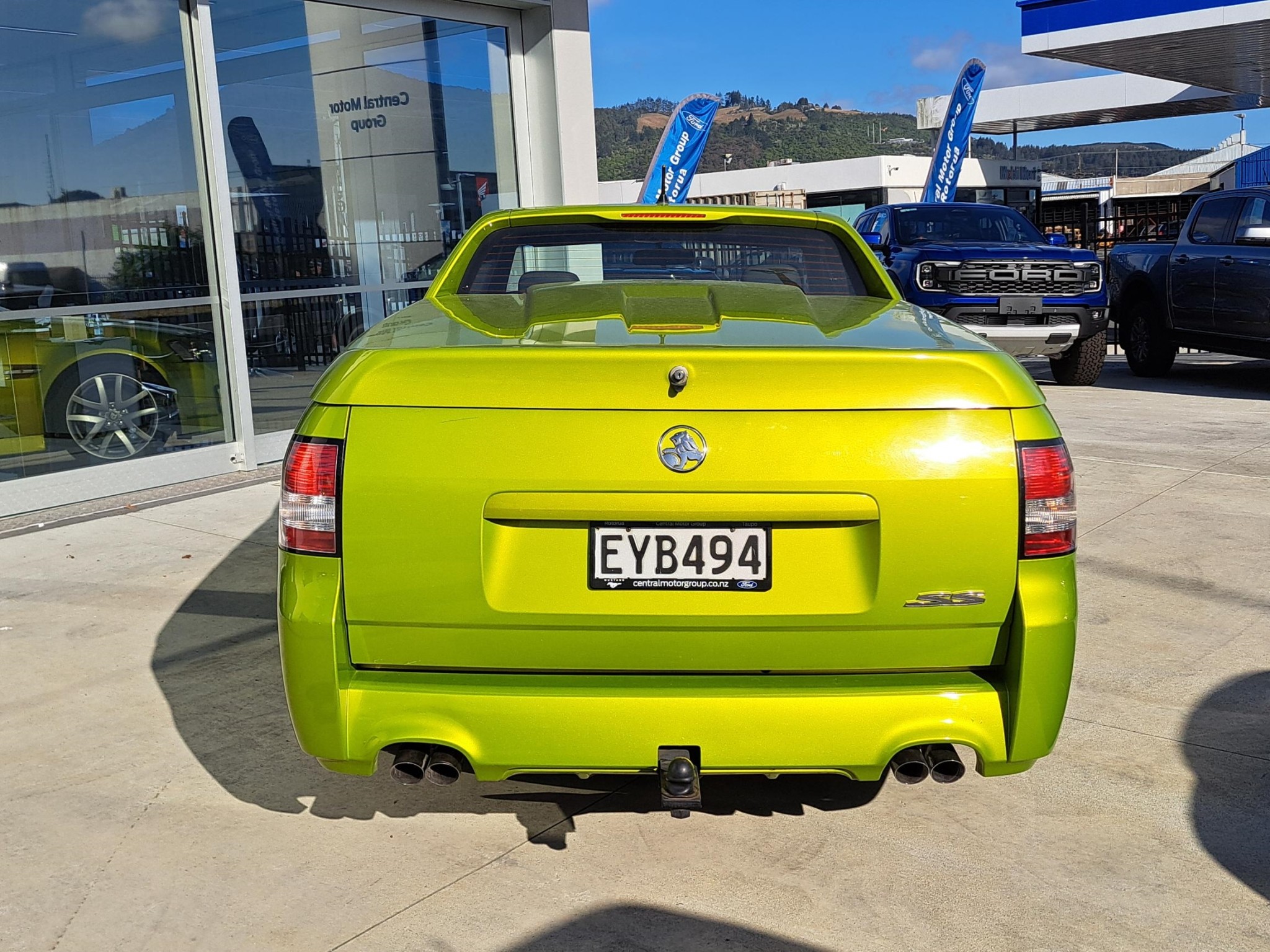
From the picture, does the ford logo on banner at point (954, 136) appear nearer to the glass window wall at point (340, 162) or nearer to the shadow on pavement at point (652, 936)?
the glass window wall at point (340, 162)

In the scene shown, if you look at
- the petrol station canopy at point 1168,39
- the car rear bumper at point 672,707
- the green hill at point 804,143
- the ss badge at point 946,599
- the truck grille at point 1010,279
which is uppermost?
the green hill at point 804,143

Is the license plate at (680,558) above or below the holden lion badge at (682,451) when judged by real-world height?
below

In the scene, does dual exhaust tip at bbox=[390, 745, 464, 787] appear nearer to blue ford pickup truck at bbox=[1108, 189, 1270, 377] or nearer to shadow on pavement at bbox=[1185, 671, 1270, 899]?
shadow on pavement at bbox=[1185, 671, 1270, 899]

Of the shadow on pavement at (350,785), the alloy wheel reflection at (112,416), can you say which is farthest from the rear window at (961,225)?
the shadow on pavement at (350,785)

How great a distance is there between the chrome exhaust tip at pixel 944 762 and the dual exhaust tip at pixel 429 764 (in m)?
0.98

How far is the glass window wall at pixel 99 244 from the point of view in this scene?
23.1 ft

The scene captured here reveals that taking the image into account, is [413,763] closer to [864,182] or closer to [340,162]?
[340,162]

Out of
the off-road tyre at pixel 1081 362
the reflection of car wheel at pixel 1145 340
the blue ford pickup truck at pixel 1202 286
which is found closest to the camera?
the blue ford pickup truck at pixel 1202 286

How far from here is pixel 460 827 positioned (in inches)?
122

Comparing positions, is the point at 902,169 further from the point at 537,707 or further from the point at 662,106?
the point at 662,106

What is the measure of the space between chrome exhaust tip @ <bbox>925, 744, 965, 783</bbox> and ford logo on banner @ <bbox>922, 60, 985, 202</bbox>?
21.8m

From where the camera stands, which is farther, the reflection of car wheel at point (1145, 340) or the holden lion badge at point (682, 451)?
the reflection of car wheel at point (1145, 340)

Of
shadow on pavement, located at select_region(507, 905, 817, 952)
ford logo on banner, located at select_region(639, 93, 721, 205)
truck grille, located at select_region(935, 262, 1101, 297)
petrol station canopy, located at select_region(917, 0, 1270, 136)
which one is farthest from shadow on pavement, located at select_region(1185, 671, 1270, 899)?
petrol station canopy, located at select_region(917, 0, 1270, 136)

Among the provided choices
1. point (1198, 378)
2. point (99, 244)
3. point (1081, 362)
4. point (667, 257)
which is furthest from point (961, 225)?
point (667, 257)
